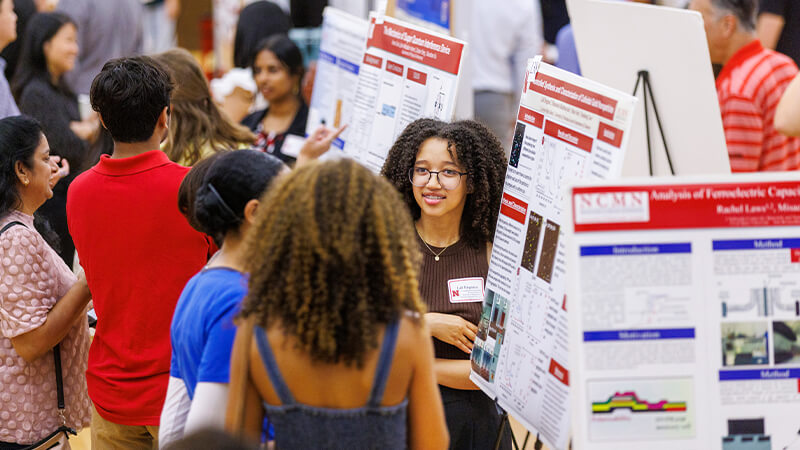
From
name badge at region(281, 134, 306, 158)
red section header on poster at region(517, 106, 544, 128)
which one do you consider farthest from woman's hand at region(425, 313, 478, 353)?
name badge at region(281, 134, 306, 158)

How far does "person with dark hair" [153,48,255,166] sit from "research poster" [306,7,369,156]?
2.09ft

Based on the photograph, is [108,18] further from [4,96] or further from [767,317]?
[767,317]

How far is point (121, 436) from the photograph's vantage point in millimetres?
2582

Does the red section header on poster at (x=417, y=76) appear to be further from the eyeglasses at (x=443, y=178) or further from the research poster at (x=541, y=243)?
the research poster at (x=541, y=243)

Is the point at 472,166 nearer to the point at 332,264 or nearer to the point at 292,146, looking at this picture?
the point at 332,264

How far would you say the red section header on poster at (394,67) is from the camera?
346 cm

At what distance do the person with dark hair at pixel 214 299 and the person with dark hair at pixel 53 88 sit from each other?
2.46m

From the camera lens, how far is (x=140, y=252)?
2.46m

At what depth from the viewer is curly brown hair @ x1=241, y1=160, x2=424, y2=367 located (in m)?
1.68

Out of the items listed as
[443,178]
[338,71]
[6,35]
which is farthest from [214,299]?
[6,35]

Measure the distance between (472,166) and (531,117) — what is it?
1.71 ft

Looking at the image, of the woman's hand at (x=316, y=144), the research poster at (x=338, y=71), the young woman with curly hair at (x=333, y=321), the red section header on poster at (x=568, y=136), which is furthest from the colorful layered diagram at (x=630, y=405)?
the research poster at (x=338, y=71)

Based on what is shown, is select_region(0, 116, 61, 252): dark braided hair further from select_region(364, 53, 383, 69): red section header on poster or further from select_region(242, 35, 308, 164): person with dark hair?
select_region(242, 35, 308, 164): person with dark hair

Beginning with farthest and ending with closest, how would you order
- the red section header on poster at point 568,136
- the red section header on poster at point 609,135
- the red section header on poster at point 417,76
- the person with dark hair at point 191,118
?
the person with dark hair at point 191,118 → the red section header on poster at point 417,76 → the red section header on poster at point 568,136 → the red section header on poster at point 609,135
